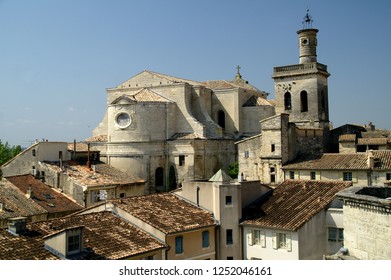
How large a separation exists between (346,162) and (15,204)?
18451 mm

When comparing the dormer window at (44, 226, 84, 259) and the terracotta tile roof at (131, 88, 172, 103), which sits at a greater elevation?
the terracotta tile roof at (131, 88, 172, 103)

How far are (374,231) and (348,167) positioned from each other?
1738 centimetres

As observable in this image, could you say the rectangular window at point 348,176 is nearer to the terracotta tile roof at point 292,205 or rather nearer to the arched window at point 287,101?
the terracotta tile roof at point 292,205

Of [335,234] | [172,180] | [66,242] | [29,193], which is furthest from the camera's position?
[172,180]

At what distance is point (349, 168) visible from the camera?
85.5ft

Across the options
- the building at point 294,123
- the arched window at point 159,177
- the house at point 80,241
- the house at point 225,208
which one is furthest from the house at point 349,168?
the house at point 80,241

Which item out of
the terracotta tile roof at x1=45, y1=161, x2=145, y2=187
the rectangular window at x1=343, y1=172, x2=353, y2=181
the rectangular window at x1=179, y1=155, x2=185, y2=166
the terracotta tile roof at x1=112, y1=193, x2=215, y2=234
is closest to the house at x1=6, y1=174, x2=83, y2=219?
the terracotta tile roof at x1=45, y1=161, x2=145, y2=187

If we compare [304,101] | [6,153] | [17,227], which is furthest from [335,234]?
[6,153]

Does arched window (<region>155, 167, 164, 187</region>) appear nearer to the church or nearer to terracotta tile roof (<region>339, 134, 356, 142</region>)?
the church

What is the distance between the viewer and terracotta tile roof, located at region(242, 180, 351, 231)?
58.2ft

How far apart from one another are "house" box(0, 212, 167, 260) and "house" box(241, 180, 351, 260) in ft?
14.7

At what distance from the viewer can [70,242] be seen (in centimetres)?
1302

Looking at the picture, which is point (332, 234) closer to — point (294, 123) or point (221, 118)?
point (294, 123)
